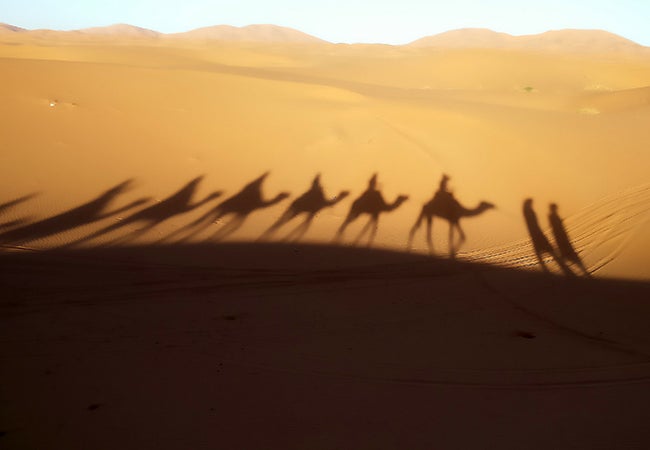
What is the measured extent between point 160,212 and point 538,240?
553 centimetres

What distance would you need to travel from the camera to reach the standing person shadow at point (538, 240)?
699cm

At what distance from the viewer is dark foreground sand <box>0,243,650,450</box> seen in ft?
10.8

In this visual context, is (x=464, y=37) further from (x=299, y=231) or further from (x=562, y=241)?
(x=299, y=231)

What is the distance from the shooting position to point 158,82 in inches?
540

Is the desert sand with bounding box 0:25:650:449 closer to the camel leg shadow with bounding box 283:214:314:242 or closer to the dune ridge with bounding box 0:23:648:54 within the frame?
the camel leg shadow with bounding box 283:214:314:242

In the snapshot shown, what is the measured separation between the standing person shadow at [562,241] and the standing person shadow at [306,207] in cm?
332

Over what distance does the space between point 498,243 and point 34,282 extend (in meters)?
5.86

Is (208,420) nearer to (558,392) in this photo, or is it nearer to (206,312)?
(206,312)

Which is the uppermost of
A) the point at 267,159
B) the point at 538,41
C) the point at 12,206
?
the point at 538,41

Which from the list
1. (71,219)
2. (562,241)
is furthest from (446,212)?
(71,219)

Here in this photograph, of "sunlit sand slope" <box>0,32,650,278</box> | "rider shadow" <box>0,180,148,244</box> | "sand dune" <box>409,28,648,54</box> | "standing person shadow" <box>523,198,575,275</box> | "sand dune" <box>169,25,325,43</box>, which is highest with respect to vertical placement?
"sand dune" <box>169,25,325,43</box>

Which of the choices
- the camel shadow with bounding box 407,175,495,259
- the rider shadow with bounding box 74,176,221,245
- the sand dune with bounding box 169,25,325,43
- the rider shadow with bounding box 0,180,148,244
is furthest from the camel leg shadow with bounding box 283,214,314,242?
the sand dune with bounding box 169,25,325,43

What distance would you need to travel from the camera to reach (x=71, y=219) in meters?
7.56

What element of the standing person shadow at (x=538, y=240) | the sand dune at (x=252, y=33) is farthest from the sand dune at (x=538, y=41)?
the standing person shadow at (x=538, y=240)
